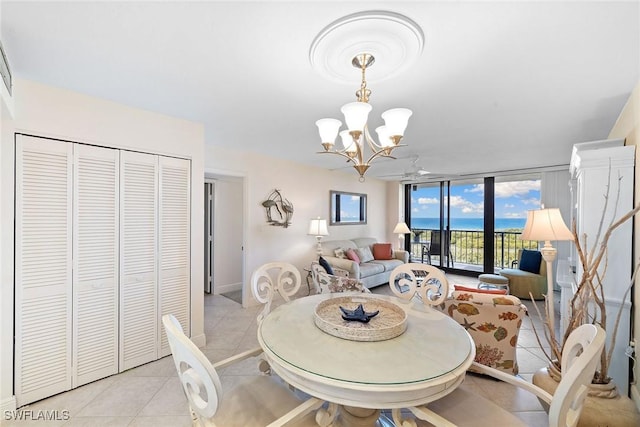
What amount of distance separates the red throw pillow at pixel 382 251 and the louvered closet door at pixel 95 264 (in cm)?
474

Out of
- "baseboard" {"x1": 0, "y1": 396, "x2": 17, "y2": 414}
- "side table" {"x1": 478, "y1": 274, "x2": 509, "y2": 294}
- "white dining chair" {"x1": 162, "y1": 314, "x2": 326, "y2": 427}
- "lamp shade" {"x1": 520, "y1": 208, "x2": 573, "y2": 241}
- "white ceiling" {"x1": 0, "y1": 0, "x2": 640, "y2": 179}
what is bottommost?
"baseboard" {"x1": 0, "y1": 396, "x2": 17, "y2": 414}

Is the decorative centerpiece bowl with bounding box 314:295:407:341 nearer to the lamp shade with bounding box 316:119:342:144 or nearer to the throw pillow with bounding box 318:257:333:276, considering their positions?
the lamp shade with bounding box 316:119:342:144

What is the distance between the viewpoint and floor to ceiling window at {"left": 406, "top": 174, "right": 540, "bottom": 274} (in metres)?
6.00

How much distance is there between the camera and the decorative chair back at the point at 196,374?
101cm

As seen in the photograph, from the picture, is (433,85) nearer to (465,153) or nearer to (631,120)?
(631,120)

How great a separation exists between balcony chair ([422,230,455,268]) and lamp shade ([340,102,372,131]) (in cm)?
596

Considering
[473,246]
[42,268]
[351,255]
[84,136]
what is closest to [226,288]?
[351,255]

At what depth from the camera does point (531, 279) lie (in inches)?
177

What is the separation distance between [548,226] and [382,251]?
4.01 m

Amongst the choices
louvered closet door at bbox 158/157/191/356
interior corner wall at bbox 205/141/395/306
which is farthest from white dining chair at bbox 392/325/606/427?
interior corner wall at bbox 205/141/395/306

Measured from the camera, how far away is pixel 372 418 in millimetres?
1472

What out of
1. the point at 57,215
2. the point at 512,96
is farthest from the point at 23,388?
the point at 512,96

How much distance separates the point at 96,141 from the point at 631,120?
14.5 ft

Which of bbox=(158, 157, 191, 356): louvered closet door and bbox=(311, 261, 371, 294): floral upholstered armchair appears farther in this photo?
bbox=(311, 261, 371, 294): floral upholstered armchair
